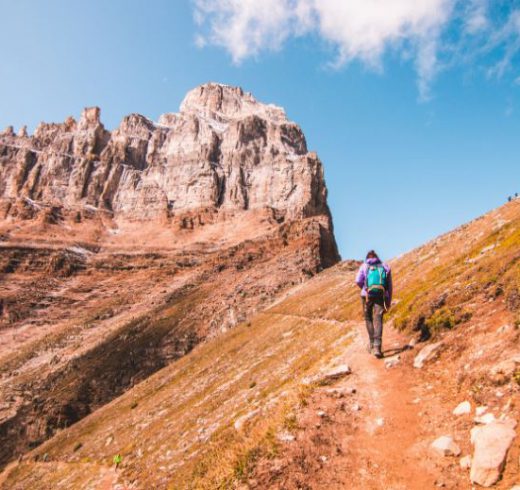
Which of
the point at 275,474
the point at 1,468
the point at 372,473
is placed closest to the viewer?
the point at 372,473

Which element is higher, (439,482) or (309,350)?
(309,350)

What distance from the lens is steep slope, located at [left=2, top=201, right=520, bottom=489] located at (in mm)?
7254

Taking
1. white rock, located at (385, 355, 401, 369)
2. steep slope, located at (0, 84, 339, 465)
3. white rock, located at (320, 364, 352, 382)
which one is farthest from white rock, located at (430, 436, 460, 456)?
steep slope, located at (0, 84, 339, 465)

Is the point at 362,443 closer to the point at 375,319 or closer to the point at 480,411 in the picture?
the point at 480,411

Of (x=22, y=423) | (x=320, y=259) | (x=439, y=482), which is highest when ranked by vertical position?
(x=320, y=259)

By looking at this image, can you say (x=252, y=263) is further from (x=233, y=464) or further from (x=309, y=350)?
(x=233, y=464)

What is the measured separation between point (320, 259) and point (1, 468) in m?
52.0

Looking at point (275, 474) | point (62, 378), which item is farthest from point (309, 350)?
point (62, 378)

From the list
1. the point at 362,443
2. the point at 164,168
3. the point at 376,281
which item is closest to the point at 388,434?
the point at 362,443

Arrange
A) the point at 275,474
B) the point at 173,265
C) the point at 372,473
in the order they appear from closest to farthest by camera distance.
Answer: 1. the point at 372,473
2. the point at 275,474
3. the point at 173,265

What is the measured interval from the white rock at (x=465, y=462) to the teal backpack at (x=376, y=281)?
685cm

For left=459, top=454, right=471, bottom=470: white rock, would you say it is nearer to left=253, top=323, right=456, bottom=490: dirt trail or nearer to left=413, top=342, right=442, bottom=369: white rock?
left=253, top=323, right=456, bottom=490: dirt trail

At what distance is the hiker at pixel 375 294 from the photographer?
499 inches

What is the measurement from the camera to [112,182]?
161 metres
